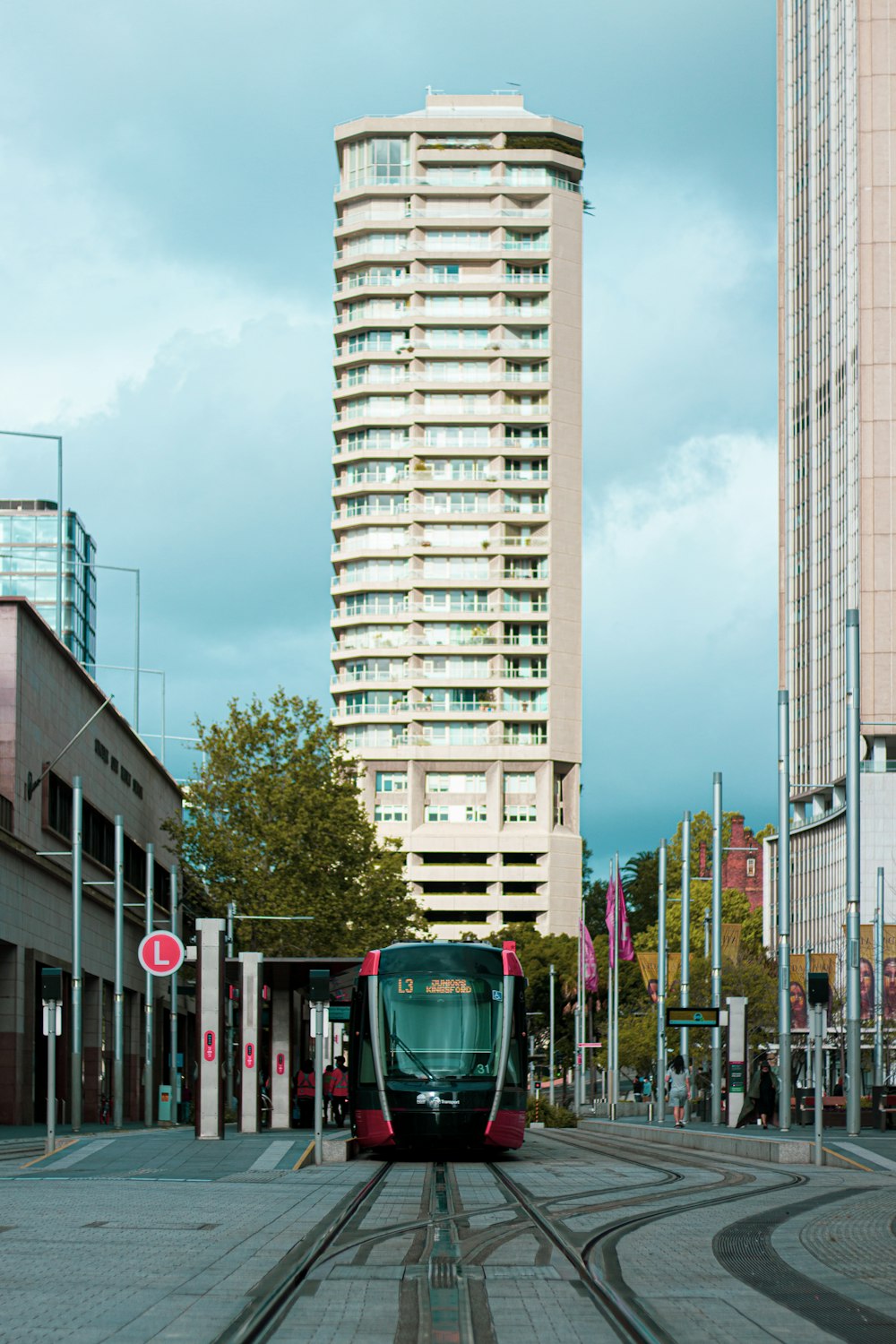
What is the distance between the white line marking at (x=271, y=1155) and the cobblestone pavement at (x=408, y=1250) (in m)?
0.16

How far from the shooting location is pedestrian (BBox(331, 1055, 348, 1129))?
4409 cm

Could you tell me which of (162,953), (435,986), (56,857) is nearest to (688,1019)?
(162,953)

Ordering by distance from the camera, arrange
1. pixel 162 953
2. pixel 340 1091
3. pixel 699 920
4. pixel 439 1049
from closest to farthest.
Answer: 1. pixel 439 1049
2. pixel 162 953
3. pixel 340 1091
4. pixel 699 920

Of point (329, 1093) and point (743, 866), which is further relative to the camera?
point (743, 866)

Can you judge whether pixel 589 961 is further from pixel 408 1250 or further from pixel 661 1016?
pixel 408 1250

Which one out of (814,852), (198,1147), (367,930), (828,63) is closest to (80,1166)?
(198,1147)

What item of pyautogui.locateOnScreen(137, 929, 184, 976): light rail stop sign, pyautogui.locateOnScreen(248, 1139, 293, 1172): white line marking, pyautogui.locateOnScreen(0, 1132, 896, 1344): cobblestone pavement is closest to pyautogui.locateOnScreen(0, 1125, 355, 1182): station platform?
pyautogui.locateOnScreen(248, 1139, 293, 1172): white line marking

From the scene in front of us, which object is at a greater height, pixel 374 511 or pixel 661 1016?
pixel 374 511

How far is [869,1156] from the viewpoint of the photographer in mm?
27422

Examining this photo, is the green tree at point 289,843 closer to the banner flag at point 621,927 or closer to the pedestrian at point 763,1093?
the banner flag at point 621,927

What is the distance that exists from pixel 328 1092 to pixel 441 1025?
17.9m

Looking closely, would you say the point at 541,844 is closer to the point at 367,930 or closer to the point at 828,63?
the point at 828,63

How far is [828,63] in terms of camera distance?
350ft

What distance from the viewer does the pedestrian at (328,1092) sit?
145 ft
